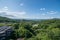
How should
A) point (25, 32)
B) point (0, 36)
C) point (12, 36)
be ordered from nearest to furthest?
point (0, 36) < point (25, 32) < point (12, 36)

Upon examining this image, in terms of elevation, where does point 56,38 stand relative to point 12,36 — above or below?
above

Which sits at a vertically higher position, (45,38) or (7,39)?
(45,38)

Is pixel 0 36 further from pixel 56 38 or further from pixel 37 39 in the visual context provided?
pixel 56 38

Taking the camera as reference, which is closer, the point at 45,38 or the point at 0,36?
the point at 45,38

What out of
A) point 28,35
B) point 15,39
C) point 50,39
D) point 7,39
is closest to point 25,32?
point 28,35

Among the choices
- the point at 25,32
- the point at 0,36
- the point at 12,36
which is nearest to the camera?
the point at 0,36

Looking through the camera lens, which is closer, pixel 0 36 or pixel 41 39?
pixel 41 39

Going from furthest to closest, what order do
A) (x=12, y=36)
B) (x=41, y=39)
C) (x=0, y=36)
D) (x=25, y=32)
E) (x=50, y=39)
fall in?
(x=12, y=36)
(x=25, y=32)
(x=0, y=36)
(x=41, y=39)
(x=50, y=39)

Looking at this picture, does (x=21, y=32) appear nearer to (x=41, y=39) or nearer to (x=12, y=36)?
(x=12, y=36)

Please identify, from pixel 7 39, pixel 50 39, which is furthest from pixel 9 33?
pixel 50 39
